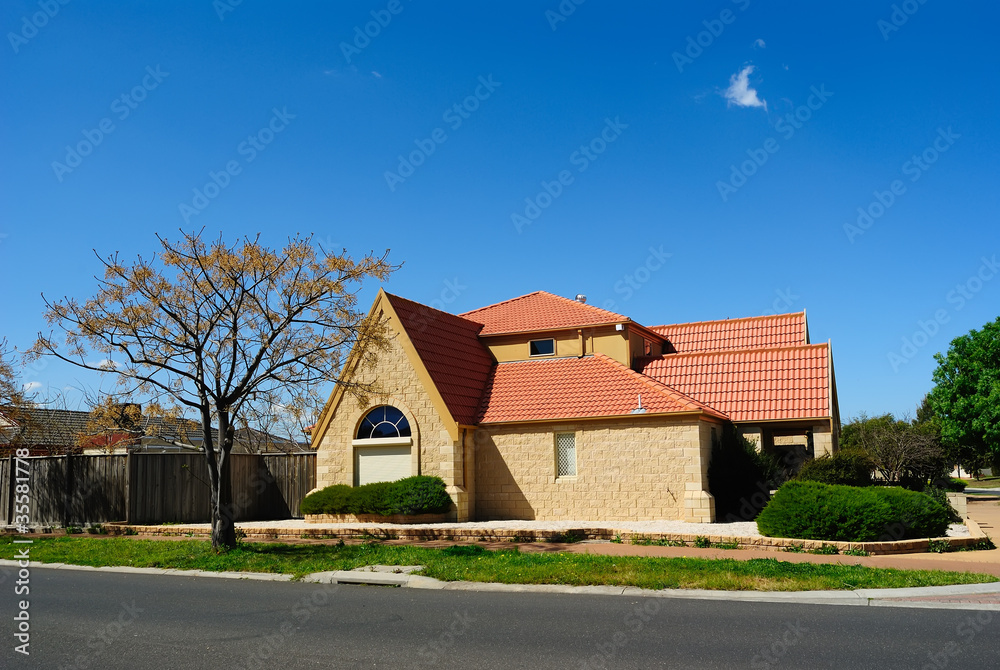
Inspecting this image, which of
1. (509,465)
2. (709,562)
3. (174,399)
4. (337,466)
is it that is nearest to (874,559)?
(709,562)

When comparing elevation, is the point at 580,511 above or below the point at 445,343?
below

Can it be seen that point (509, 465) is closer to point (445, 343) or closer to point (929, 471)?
point (445, 343)

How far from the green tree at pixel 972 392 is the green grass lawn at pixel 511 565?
1337 inches

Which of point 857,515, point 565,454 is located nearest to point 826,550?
point 857,515

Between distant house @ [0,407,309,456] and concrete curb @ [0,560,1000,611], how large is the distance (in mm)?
5313

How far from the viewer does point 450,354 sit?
81.6 feet

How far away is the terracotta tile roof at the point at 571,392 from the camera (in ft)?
71.9

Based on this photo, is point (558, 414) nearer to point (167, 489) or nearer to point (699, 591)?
point (699, 591)

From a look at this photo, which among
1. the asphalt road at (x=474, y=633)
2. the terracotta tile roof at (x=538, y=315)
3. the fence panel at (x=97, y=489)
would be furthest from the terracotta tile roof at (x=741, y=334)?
the asphalt road at (x=474, y=633)

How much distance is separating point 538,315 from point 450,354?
14.0ft

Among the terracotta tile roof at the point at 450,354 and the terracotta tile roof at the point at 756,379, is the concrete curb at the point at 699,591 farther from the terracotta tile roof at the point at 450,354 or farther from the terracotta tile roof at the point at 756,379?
the terracotta tile roof at the point at 756,379

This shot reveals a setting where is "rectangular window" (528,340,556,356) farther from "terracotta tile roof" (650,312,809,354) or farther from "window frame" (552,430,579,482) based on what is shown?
"terracotta tile roof" (650,312,809,354)

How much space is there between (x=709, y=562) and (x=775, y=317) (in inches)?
766

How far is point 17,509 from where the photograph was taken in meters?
22.7
